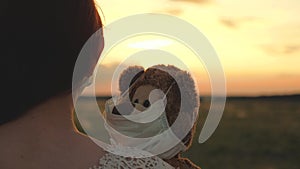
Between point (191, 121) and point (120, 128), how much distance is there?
0.55 metres

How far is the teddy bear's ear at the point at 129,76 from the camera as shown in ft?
11.8

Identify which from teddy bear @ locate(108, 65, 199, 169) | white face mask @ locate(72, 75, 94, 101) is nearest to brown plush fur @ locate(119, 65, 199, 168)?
teddy bear @ locate(108, 65, 199, 169)

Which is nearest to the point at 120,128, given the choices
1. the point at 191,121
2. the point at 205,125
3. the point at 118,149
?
the point at 205,125

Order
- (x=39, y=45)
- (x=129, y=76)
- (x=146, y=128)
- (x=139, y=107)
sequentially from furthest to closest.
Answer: (x=129, y=76), (x=139, y=107), (x=146, y=128), (x=39, y=45)

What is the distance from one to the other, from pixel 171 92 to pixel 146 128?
358 mm

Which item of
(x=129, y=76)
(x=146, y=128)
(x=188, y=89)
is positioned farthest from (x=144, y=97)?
(x=129, y=76)

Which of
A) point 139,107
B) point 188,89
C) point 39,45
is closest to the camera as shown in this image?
point 39,45

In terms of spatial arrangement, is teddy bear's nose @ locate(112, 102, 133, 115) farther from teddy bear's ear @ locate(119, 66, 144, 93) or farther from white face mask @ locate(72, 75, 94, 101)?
white face mask @ locate(72, 75, 94, 101)

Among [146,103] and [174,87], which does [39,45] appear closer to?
[146,103]

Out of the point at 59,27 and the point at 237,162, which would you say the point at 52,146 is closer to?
the point at 59,27

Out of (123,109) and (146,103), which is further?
(146,103)

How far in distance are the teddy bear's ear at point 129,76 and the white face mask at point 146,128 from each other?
0.48 metres

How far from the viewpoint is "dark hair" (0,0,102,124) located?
139 cm

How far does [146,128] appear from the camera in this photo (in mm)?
2910
